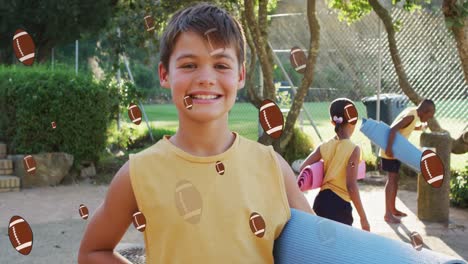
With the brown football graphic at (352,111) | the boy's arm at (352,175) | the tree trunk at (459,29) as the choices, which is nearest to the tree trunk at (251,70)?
the tree trunk at (459,29)

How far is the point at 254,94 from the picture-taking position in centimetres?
978

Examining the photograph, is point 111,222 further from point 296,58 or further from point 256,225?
point 296,58

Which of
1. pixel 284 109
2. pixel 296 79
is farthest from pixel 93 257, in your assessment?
pixel 296 79

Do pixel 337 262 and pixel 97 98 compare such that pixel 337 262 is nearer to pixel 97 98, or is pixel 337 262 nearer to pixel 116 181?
pixel 116 181

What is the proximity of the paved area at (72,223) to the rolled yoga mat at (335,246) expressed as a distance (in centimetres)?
399

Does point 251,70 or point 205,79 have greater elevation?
point 205,79

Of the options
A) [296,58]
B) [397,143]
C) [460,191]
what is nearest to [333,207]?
[397,143]

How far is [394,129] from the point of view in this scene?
490 cm

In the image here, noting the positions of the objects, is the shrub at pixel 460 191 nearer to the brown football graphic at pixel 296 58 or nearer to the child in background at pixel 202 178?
the brown football graphic at pixel 296 58

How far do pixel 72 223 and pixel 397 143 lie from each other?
3490 mm

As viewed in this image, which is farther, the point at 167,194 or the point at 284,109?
the point at 284,109

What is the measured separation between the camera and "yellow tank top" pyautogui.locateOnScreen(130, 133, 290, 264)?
4.51 ft

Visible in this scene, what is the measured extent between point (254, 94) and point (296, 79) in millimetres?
3446

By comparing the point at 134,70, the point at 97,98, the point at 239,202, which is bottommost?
the point at 134,70
